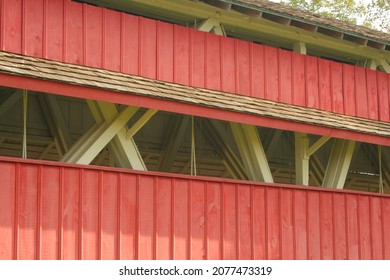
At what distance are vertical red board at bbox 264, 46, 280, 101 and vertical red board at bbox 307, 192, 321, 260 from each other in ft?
6.38

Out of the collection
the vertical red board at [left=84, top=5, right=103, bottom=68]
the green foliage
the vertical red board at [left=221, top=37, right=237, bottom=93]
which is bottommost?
the vertical red board at [left=84, top=5, right=103, bottom=68]

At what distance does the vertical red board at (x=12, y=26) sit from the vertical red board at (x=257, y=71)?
5.06 meters

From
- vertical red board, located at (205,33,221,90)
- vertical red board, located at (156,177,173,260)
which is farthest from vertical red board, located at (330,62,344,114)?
vertical red board, located at (156,177,173,260)

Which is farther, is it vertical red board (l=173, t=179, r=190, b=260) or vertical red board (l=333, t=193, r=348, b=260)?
vertical red board (l=333, t=193, r=348, b=260)

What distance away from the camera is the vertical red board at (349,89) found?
22.2 meters

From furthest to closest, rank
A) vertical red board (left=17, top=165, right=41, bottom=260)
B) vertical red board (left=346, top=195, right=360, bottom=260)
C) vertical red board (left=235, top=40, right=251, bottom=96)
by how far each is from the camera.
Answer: vertical red board (left=346, top=195, right=360, bottom=260) → vertical red board (left=235, top=40, right=251, bottom=96) → vertical red board (left=17, top=165, right=41, bottom=260)

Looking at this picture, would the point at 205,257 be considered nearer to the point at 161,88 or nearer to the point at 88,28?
the point at 161,88

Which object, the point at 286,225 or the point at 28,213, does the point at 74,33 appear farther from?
the point at 286,225

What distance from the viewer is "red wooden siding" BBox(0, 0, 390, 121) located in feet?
56.0

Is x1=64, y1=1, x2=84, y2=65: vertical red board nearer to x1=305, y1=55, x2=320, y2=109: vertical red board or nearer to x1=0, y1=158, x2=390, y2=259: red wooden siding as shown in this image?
x1=0, y1=158, x2=390, y2=259: red wooden siding

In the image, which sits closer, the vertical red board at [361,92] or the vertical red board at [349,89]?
the vertical red board at [349,89]

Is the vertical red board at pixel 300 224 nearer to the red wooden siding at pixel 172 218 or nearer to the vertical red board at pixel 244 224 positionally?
the red wooden siding at pixel 172 218

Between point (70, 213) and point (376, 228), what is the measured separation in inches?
293

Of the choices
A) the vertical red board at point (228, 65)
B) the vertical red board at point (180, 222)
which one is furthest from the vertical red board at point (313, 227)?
the vertical red board at point (180, 222)
